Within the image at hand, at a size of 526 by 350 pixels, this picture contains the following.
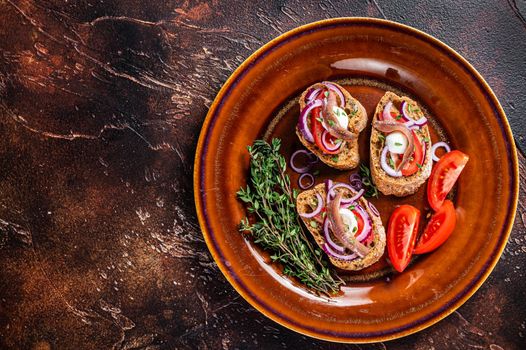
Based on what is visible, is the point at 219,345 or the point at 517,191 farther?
the point at 219,345

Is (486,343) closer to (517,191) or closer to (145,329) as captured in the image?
(517,191)

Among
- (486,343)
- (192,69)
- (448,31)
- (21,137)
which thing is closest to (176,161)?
(192,69)

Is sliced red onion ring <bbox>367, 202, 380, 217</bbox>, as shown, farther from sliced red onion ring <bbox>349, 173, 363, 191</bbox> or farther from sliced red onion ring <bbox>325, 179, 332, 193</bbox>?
sliced red onion ring <bbox>325, 179, 332, 193</bbox>

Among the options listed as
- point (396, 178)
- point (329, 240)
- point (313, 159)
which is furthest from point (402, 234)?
point (313, 159)

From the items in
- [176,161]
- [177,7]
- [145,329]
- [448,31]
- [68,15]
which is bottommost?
[145,329]

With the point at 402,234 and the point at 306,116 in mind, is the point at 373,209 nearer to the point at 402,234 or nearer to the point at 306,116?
the point at 402,234

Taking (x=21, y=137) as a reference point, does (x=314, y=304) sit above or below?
above
